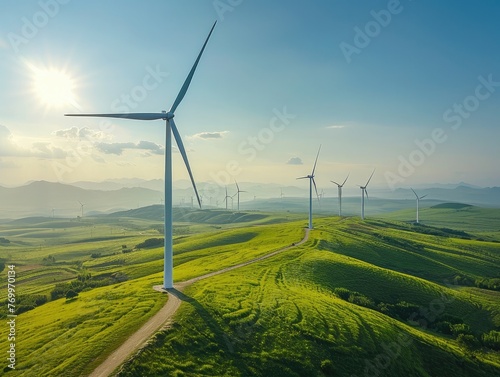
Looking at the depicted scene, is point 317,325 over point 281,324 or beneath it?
beneath

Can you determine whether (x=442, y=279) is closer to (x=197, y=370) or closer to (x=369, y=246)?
(x=369, y=246)

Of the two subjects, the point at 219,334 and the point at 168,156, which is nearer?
the point at 219,334

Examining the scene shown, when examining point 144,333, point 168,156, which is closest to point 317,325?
point 144,333

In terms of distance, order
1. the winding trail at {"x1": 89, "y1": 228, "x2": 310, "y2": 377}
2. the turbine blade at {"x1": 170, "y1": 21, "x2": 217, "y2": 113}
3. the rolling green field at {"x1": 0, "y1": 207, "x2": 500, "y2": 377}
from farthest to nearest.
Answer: the turbine blade at {"x1": 170, "y1": 21, "x2": 217, "y2": 113}
the rolling green field at {"x1": 0, "y1": 207, "x2": 500, "y2": 377}
the winding trail at {"x1": 89, "y1": 228, "x2": 310, "y2": 377}

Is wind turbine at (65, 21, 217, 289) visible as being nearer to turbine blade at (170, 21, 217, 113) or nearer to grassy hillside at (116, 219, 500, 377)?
turbine blade at (170, 21, 217, 113)

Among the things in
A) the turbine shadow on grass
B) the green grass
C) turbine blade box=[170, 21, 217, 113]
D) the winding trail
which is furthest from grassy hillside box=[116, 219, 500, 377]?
turbine blade box=[170, 21, 217, 113]

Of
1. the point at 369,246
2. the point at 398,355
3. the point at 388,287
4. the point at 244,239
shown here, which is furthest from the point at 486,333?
the point at 244,239

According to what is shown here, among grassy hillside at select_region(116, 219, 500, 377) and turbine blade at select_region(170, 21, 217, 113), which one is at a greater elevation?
turbine blade at select_region(170, 21, 217, 113)

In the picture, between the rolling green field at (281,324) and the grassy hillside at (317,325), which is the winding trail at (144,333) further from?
the grassy hillside at (317,325)

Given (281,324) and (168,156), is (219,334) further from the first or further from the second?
(168,156)

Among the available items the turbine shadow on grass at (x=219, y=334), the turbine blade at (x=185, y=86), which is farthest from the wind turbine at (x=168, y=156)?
the turbine shadow on grass at (x=219, y=334)

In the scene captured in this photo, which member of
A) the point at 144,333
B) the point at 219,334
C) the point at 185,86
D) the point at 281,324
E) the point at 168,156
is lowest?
the point at 281,324
